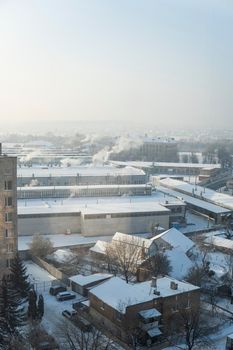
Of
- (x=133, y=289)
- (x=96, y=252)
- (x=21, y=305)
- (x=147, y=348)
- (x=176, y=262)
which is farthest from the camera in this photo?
Answer: (x=96, y=252)

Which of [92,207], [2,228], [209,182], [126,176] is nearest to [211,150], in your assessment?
[209,182]

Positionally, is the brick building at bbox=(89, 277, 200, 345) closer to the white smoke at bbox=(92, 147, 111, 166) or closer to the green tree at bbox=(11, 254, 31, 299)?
the green tree at bbox=(11, 254, 31, 299)

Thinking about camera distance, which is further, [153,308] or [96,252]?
[96,252]

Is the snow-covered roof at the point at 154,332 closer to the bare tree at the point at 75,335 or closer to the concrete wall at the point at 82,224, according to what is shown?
the bare tree at the point at 75,335

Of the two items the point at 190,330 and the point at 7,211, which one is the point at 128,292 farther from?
the point at 7,211

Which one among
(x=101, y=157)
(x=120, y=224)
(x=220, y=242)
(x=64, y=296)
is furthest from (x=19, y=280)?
(x=101, y=157)

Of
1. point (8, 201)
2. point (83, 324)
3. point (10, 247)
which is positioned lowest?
point (83, 324)

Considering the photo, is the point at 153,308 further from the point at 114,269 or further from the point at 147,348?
the point at 114,269
